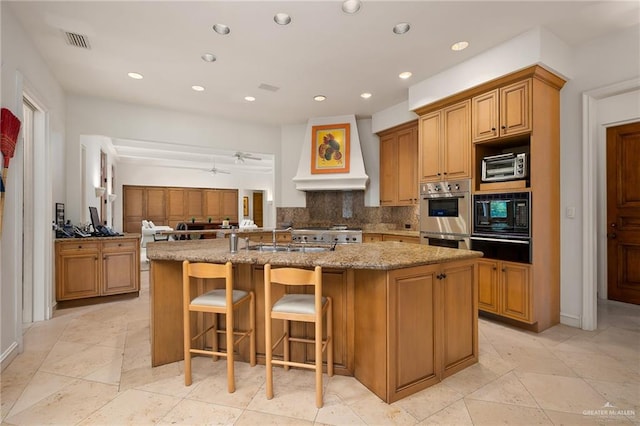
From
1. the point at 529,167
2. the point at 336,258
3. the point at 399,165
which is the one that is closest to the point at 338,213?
the point at 399,165

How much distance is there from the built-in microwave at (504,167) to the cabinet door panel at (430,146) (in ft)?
1.89

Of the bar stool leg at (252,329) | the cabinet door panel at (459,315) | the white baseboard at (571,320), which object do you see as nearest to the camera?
the cabinet door panel at (459,315)

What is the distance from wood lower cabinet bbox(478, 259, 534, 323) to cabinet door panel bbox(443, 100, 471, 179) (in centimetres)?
106

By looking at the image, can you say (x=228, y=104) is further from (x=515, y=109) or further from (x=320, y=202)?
(x=515, y=109)

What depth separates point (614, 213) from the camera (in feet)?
12.5

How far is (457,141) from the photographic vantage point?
3496mm

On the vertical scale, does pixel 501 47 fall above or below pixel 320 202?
above

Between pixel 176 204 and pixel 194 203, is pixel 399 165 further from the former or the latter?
pixel 176 204

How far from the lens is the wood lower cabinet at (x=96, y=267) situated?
3.66 meters

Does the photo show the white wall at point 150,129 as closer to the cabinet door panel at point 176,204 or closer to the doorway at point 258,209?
the cabinet door panel at point 176,204

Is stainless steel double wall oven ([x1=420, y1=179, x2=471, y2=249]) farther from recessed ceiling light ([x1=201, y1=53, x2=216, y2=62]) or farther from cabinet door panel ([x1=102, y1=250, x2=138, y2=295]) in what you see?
cabinet door panel ([x1=102, y1=250, x2=138, y2=295])

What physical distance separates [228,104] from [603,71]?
4.49 metres

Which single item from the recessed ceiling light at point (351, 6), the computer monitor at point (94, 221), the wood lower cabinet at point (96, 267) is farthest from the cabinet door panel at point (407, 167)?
the computer monitor at point (94, 221)

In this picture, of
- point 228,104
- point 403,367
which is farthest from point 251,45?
point 403,367
